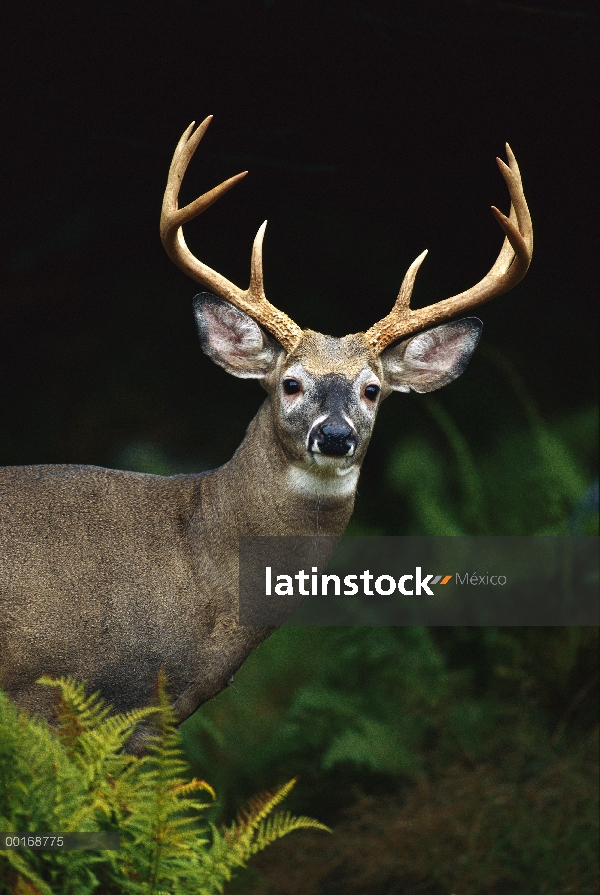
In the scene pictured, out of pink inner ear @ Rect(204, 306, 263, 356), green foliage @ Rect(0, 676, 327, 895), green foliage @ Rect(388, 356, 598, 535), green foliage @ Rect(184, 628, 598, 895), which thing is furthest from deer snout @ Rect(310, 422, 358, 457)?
green foliage @ Rect(388, 356, 598, 535)

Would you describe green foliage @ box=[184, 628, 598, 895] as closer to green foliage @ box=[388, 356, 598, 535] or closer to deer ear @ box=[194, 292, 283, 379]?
→ green foliage @ box=[388, 356, 598, 535]

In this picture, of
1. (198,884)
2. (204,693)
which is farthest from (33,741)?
(204,693)

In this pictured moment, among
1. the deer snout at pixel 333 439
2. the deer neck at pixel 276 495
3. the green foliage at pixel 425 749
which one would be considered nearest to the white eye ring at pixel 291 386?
the deer neck at pixel 276 495

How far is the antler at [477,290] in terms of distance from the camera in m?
4.52

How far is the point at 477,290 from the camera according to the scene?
464 centimetres

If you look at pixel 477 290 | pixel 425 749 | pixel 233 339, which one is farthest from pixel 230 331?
pixel 425 749

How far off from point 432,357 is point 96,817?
244 centimetres

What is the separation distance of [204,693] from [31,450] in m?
4.04

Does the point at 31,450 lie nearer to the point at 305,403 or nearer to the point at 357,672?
the point at 357,672

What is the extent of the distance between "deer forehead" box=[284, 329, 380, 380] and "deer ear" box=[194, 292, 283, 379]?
0.17m

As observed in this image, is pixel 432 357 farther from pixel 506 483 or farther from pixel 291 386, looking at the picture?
pixel 506 483

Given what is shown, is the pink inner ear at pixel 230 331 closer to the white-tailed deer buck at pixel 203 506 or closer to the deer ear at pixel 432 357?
the white-tailed deer buck at pixel 203 506

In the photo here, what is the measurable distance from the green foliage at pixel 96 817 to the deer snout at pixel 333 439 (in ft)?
4.04

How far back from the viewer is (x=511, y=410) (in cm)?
800
